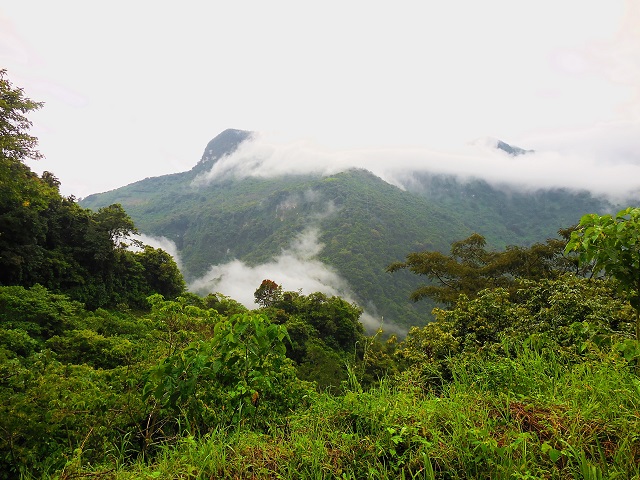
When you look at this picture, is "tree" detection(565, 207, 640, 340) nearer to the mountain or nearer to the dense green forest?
the dense green forest

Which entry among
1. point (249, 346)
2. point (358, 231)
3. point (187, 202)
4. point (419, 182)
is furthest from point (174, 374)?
point (419, 182)

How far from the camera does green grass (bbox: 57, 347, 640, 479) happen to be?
173 centimetres

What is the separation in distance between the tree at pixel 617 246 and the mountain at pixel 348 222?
6729 centimetres

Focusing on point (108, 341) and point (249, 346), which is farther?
point (108, 341)

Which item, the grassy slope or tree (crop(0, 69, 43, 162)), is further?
the grassy slope

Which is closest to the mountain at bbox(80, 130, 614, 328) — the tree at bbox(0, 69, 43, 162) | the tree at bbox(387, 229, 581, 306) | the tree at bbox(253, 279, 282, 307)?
the tree at bbox(253, 279, 282, 307)

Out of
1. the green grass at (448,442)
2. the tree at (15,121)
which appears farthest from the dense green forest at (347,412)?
the tree at (15,121)

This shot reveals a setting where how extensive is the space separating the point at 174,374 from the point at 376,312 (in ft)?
241

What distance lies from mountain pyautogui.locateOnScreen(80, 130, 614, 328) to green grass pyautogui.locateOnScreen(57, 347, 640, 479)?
67.7m

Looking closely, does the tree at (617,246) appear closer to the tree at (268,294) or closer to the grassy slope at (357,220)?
the tree at (268,294)

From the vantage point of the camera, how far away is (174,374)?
2.96 m

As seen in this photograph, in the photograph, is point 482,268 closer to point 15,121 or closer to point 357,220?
point 15,121

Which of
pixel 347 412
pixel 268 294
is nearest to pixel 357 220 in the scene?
pixel 268 294

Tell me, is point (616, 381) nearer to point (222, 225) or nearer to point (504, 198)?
point (222, 225)
